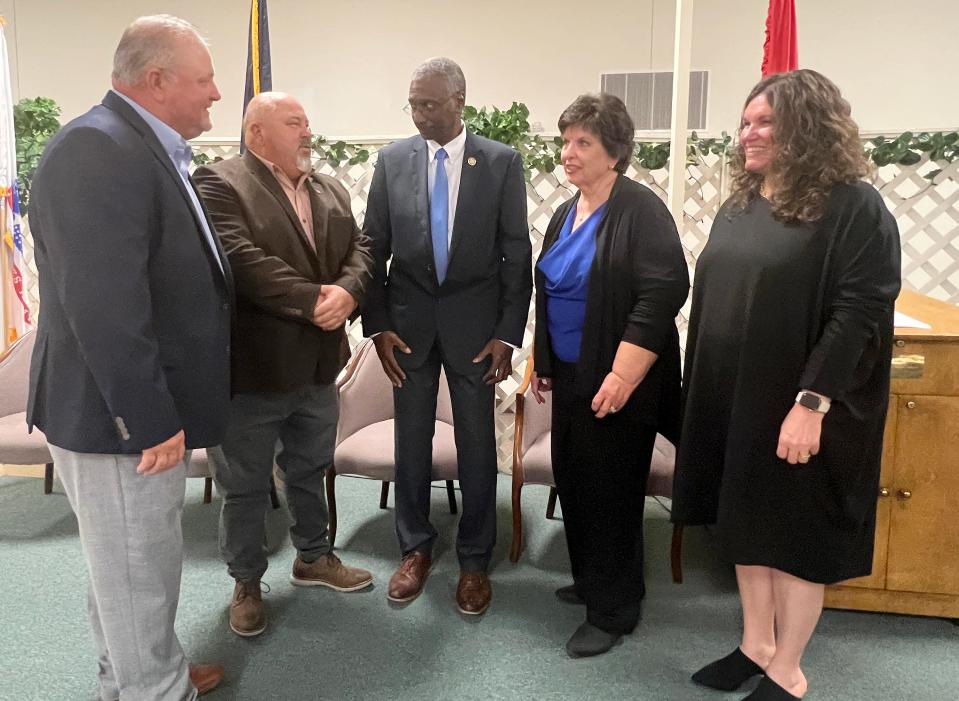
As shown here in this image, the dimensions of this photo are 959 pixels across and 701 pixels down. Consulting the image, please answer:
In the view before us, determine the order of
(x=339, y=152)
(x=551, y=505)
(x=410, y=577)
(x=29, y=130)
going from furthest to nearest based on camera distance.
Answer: (x=29, y=130) → (x=339, y=152) → (x=551, y=505) → (x=410, y=577)

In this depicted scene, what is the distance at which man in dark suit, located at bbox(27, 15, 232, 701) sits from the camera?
43.8 inches

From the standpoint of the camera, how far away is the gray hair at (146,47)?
3.97 feet

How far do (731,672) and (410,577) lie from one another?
893 millimetres

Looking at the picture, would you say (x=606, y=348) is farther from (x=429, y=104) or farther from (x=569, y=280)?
(x=429, y=104)

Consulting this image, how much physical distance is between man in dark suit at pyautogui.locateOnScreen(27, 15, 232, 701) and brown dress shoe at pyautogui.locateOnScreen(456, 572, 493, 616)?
77cm

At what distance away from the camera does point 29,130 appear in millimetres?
3266

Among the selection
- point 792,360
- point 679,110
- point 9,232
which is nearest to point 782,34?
point 679,110

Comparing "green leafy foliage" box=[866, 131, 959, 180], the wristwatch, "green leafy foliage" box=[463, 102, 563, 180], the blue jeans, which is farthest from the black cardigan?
"green leafy foliage" box=[866, 131, 959, 180]

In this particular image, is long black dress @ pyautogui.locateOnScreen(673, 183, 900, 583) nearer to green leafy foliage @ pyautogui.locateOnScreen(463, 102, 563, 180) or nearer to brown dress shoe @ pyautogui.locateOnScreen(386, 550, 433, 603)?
brown dress shoe @ pyautogui.locateOnScreen(386, 550, 433, 603)

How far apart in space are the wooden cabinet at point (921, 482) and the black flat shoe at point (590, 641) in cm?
75

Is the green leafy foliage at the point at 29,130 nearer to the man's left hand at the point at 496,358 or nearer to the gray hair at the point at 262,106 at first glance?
the gray hair at the point at 262,106

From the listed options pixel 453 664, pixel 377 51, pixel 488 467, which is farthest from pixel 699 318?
pixel 377 51

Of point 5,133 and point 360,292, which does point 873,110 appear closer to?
point 360,292

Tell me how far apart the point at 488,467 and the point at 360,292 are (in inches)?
24.8
